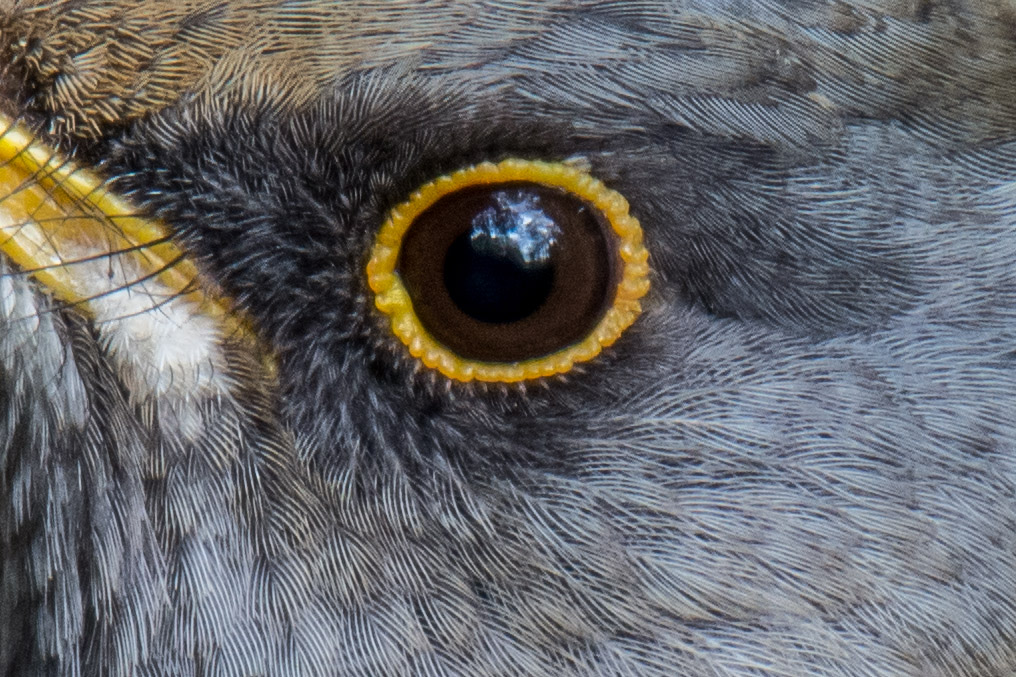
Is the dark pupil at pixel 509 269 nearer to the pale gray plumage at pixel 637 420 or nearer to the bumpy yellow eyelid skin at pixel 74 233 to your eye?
the pale gray plumage at pixel 637 420

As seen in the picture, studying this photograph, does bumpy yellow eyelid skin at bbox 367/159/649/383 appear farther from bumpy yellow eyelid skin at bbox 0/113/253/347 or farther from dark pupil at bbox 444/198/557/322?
bumpy yellow eyelid skin at bbox 0/113/253/347

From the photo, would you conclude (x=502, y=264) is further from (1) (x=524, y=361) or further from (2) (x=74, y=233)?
(2) (x=74, y=233)

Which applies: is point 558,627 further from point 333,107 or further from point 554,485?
point 333,107

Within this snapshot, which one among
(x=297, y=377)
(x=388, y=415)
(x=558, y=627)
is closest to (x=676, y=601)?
(x=558, y=627)

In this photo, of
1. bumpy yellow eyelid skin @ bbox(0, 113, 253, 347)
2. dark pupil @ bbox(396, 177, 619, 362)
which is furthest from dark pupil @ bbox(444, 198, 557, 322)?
bumpy yellow eyelid skin @ bbox(0, 113, 253, 347)

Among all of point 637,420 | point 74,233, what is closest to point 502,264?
point 637,420

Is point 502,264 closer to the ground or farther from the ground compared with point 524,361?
farther from the ground

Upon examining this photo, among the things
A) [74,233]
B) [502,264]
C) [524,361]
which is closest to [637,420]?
[524,361]

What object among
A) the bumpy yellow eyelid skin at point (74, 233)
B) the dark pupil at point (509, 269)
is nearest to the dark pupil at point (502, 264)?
the dark pupil at point (509, 269)
